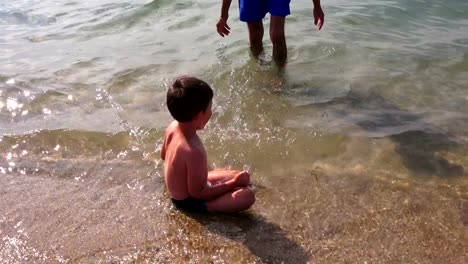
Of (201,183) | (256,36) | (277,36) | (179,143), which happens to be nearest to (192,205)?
(201,183)

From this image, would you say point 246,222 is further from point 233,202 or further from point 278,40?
point 278,40

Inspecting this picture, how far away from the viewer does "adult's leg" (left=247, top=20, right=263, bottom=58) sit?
18.5 feet

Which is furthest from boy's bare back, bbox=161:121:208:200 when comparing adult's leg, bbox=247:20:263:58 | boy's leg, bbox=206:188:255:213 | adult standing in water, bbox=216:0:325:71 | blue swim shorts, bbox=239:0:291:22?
adult's leg, bbox=247:20:263:58

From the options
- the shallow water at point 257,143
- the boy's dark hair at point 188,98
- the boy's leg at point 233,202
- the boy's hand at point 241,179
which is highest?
the boy's dark hair at point 188,98

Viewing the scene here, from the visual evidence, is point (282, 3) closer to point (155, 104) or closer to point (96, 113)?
point (155, 104)

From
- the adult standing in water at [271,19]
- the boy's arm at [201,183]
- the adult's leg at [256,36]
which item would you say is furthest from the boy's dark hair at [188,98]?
the adult's leg at [256,36]

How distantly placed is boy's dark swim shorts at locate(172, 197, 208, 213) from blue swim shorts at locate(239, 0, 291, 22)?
8.74ft

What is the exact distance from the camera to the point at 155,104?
506cm

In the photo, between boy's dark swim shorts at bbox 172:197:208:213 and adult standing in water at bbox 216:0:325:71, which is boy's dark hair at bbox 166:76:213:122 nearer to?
boy's dark swim shorts at bbox 172:197:208:213

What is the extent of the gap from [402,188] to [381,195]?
19 centimetres

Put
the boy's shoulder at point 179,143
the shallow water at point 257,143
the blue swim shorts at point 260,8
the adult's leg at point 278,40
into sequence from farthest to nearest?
the adult's leg at point 278,40 → the blue swim shorts at point 260,8 → the boy's shoulder at point 179,143 → the shallow water at point 257,143

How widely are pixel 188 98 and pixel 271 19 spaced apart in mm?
2653

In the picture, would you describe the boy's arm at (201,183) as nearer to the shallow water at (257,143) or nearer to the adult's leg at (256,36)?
the shallow water at (257,143)

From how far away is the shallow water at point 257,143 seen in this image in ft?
9.66
